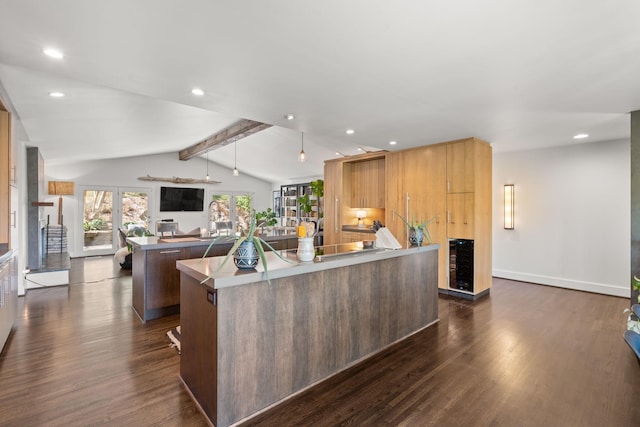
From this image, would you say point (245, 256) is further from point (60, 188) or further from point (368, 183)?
point (60, 188)

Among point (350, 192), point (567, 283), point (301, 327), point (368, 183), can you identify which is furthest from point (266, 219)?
point (567, 283)

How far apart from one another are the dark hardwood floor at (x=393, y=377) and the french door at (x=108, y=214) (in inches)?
226

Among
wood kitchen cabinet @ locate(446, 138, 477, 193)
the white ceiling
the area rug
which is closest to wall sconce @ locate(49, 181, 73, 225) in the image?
the white ceiling

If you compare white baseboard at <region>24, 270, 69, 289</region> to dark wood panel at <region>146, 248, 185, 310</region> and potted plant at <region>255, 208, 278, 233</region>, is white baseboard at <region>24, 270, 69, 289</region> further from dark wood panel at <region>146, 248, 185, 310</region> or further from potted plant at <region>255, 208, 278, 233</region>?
potted plant at <region>255, 208, 278, 233</region>

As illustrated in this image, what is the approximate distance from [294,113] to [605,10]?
8.66ft

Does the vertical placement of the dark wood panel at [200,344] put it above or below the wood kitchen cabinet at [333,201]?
below

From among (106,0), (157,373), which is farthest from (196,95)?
(157,373)

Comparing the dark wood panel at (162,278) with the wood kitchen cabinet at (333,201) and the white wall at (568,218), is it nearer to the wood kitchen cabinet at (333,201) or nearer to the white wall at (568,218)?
the wood kitchen cabinet at (333,201)

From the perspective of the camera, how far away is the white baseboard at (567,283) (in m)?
4.77

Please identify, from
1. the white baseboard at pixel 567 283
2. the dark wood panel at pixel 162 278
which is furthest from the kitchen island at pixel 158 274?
the white baseboard at pixel 567 283

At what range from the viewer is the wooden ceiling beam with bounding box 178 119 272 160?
603cm

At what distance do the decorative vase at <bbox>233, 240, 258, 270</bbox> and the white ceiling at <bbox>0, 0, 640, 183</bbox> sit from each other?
1.34 meters

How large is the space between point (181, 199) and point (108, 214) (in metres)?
2.03

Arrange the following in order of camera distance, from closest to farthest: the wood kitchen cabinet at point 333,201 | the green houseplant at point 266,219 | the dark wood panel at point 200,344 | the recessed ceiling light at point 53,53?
the dark wood panel at point 200,344 < the recessed ceiling light at point 53,53 < the green houseplant at point 266,219 < the wood kitchen cabinet at point 333,201
